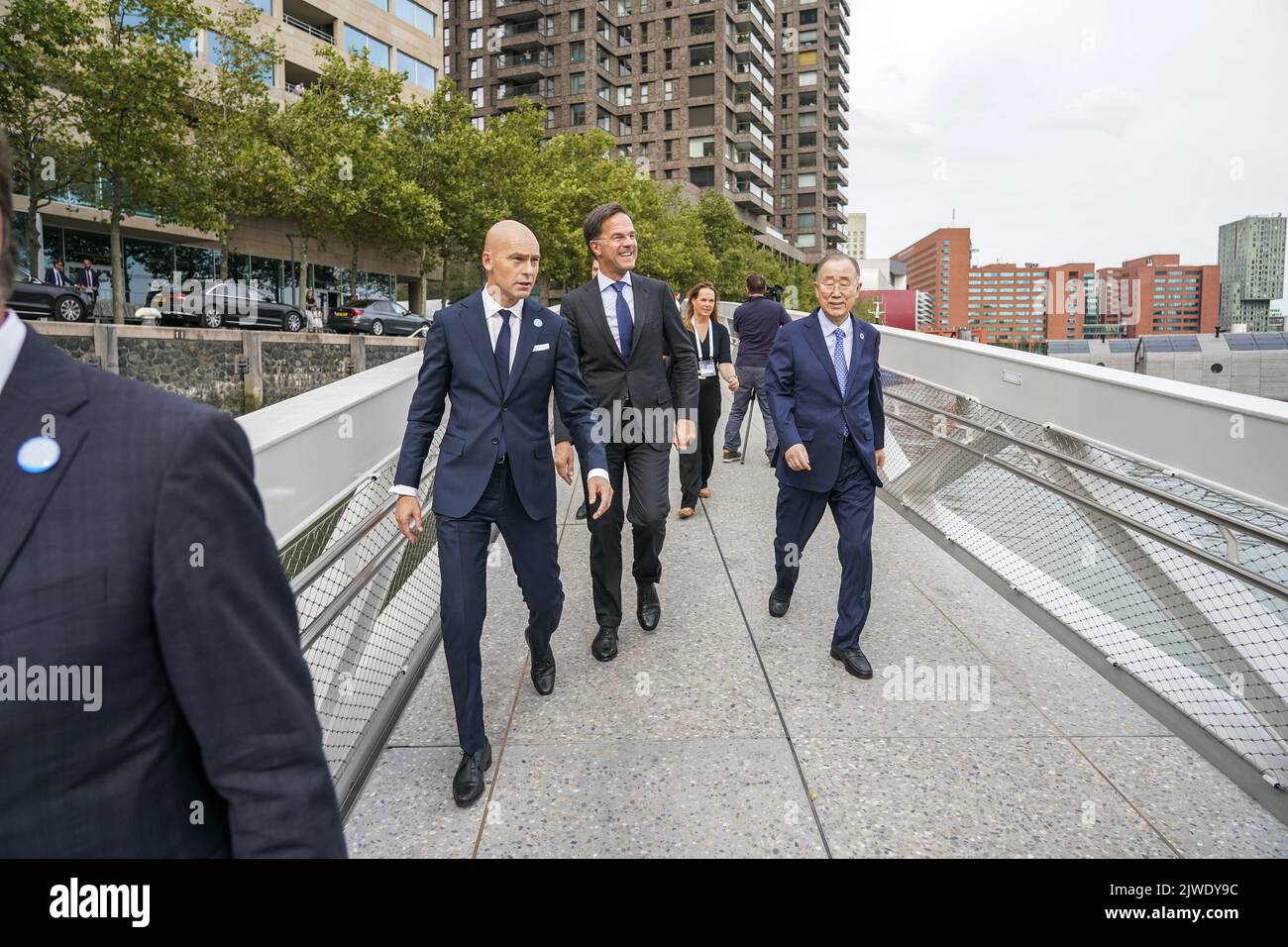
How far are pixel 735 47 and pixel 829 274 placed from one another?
8557cm

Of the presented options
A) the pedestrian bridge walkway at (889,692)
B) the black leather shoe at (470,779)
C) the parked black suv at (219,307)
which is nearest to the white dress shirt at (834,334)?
the pedestrian bridge walkway at (889,692)

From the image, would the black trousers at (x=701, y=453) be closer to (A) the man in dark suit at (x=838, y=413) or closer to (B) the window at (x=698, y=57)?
(A) the man in dark suit at (x=838, y=413)

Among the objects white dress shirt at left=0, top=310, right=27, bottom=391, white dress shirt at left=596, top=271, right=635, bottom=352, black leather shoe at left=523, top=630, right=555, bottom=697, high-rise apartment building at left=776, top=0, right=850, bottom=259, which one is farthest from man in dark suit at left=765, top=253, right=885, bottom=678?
high-rise apartment building at left=776, top=0, right=850, bottom=259

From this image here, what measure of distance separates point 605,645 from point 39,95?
82.2ft

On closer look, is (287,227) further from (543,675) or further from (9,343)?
(9,343)

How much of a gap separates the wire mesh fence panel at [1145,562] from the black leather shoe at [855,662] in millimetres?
1161

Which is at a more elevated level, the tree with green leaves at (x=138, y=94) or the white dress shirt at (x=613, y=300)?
the tree with green leaves at (x=138, y=94)

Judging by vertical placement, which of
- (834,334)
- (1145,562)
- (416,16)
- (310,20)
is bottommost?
(1145,562)

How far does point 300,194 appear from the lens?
30.7 m

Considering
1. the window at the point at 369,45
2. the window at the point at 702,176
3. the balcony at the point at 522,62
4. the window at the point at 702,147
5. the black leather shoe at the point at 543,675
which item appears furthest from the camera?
the window at the point at 702,176

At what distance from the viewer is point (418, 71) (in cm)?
4734

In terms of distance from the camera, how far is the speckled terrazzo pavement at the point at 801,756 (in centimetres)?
294

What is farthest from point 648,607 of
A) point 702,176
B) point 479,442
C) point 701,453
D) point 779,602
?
point 702,176

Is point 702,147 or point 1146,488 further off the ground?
point 702,147
